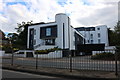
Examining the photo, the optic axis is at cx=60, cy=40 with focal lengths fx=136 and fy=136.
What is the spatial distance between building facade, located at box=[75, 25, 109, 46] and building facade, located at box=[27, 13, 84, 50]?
26317mm

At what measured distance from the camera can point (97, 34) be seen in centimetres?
6444

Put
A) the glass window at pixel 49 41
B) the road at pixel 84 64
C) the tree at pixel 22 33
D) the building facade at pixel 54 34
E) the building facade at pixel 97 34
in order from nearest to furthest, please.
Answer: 1. the road at pixel 84 64
2. the building facade at pixel 54 34
3. the glass window at pixel 49 41
4. the tree at pixel 22 33
5. the building facade at pixel 97 34

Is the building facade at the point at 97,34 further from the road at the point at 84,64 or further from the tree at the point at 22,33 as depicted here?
the road at the point at 84,64

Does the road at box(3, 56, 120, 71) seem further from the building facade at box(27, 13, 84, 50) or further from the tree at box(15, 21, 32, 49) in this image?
the tree at box(15, 21, 32, 49)

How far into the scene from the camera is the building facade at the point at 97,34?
6076 cm

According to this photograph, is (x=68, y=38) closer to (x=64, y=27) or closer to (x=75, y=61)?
(x=64, y=27)

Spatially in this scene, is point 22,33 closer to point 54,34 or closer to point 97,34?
point 54,34

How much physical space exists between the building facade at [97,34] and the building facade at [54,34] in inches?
1036

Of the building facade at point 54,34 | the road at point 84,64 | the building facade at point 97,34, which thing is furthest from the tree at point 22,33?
the road at point 84,64

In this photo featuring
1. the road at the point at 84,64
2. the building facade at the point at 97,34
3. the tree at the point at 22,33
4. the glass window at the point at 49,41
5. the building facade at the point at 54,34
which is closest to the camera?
the road at the point at 84,64

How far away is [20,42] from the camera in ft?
169

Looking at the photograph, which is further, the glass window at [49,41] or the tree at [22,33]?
the tree at [22,33]

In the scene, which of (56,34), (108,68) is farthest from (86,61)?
(56,34)

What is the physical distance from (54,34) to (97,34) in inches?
1342
